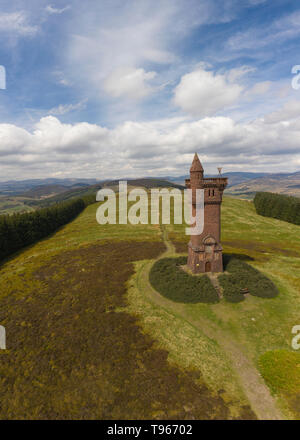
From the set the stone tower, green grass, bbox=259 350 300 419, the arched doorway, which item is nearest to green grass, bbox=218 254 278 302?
the arched doorway

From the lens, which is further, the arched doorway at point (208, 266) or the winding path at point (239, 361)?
the arched doorway at point (208, 266)

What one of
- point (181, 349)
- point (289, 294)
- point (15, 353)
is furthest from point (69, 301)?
point (289, 294)

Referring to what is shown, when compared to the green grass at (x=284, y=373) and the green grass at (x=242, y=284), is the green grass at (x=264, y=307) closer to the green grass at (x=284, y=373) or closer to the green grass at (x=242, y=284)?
the green grass at (x=284, y=373)

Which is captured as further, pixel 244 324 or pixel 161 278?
pixel 161 278

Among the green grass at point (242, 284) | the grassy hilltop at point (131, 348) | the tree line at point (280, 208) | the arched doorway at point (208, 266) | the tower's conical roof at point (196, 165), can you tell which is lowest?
the grassy hilltop at point (131, 348)

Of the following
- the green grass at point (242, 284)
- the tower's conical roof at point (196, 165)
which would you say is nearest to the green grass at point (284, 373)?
the green grass at point (242, 284)

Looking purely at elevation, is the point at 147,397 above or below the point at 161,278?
below
